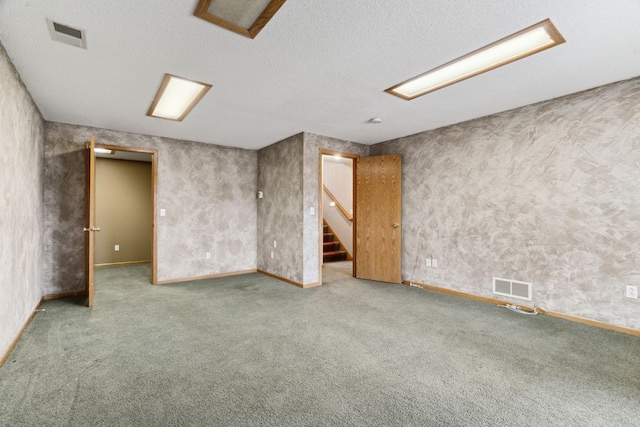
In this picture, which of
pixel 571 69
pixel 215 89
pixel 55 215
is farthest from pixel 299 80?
pixel 55 215

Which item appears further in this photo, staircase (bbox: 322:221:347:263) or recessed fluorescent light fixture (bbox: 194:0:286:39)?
staircase (bbox: 322:221:347:263)

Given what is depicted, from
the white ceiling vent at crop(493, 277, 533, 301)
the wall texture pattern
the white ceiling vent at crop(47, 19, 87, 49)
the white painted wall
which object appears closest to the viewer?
the white ceiling vent at crop(47, 19, 87, 49)

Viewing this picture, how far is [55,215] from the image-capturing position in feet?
12.8

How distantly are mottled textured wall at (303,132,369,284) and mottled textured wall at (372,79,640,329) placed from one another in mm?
1481

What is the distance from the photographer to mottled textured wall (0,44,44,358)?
2189 mm

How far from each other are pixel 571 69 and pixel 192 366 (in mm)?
3720

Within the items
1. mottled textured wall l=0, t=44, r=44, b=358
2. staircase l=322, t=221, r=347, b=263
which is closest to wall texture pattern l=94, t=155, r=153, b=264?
mottled textured wall l=0, t=44, r=44, b=358

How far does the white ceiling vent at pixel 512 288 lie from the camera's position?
3.35 meters

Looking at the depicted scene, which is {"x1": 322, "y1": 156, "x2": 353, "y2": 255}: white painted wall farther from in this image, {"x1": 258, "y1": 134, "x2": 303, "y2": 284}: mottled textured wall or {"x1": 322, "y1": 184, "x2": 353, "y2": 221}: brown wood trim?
{"x1": 258, "y1": 134, "x2": 303, "y2": 284}: mottled textured wall

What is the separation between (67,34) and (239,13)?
1187 millimetres

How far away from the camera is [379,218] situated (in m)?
4.80

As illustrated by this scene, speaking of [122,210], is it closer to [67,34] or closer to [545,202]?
[67,34]

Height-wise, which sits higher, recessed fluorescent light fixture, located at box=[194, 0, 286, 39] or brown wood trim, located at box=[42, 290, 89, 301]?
recessed fluorescent light fixture, located at box=[194, 0, 286, 39]

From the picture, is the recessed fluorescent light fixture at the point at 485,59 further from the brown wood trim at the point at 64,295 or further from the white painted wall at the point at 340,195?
the brown wood trim at the point at 64,295
